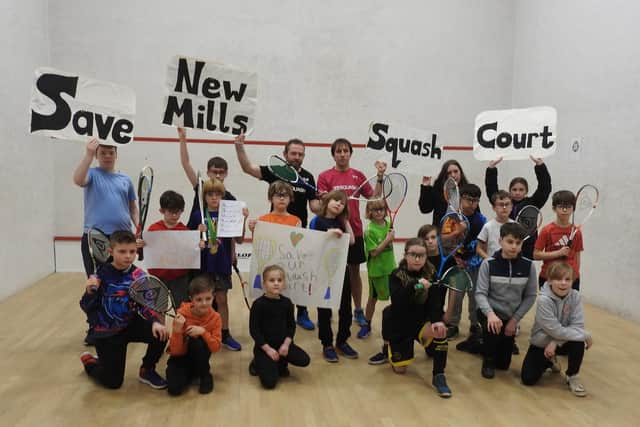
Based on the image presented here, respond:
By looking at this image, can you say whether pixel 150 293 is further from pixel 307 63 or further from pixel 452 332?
pixel 307 63

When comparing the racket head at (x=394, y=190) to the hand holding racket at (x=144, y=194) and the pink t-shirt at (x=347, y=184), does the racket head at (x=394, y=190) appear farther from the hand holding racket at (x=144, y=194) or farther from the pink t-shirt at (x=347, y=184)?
the hand holding racket at (x=144, y=194)

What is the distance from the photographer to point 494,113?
13.0 feet

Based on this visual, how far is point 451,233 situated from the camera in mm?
3148

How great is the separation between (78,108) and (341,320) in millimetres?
2135

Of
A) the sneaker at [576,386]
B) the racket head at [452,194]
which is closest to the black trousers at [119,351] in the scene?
the racket head at [452,194]

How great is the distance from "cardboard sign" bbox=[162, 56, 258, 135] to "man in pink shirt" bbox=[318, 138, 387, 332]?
2.13 ft

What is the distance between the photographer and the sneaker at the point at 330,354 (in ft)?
10.2

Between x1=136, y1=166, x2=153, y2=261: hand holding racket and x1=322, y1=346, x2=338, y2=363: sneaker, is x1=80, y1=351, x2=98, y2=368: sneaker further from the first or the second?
x1=322, y1=346, x2=338, y2=363: sneaker

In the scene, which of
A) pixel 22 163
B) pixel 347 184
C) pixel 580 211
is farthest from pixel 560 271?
pixel 22 163

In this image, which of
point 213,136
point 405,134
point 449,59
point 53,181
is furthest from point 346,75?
point 53,181

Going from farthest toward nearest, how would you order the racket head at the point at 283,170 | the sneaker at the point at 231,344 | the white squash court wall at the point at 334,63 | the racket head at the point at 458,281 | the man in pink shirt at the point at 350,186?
the white squash court wall at the point at 334,63, the man in pink shirt at the point at 350,186, the racket head at the point at 283,170, the sneaker at the point at 231,344, the racket head at the point at 458,281

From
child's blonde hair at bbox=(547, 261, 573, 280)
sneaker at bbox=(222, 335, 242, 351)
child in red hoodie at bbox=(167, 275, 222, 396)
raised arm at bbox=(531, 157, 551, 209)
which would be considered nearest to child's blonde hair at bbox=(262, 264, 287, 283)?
child in red hoodie at bbox=(167, 275, 222, 396)

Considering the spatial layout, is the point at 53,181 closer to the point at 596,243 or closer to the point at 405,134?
the point at 405,134

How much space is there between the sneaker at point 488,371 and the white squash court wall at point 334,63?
9.15 ft
